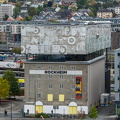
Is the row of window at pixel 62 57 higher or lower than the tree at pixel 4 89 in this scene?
higher

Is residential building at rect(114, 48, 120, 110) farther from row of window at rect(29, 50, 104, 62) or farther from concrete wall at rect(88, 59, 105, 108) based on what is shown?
row of window at rect(29, 50, 104, 62)

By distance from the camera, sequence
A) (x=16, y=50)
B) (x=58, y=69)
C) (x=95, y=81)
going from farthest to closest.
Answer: (x=16, y=50)
(x=95, y=81)
(x=58, y=69)

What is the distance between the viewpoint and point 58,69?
64.3 metres

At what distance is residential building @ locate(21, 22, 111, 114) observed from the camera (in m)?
64.1

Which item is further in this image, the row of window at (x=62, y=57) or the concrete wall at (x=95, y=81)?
the concrete wall at (x=95, y=81)

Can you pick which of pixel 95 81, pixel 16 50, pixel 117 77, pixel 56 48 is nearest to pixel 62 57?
pixel 56 48

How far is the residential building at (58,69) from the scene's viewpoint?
210 ft

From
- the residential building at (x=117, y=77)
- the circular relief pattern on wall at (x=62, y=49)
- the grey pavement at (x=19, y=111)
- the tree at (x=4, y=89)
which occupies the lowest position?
the grey pavement at (x=19, y=111)

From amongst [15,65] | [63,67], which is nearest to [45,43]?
[63,67]

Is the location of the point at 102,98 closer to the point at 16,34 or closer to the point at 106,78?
the point at 106,78

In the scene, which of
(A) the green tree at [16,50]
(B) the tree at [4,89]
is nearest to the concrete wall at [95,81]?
(B) the tree at [4,89]

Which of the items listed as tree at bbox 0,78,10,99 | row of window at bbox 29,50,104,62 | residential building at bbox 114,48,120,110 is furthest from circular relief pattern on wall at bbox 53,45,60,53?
tree at bbox 0,78,10,99

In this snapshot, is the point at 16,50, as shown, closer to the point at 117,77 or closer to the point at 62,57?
the point at 62,57

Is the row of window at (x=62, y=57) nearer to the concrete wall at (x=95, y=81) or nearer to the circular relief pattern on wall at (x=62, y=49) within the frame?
the circular relief pattern on wall at (x=62, y=49)
